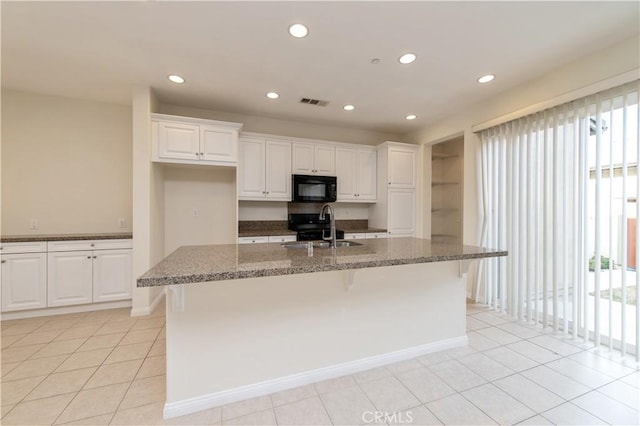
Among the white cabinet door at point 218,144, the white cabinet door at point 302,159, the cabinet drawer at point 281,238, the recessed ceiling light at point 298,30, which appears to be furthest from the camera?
the white cabinet door at point 302,159

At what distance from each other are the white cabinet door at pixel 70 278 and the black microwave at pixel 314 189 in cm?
264

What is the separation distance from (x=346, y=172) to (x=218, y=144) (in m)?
2.00

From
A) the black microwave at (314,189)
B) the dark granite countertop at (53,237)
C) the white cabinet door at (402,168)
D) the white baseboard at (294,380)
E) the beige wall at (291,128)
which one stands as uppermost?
the beige wall at (291,128)

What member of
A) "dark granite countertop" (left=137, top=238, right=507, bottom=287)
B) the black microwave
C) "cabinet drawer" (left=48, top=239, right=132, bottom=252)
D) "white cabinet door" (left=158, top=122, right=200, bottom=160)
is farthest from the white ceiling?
"cabinet drawer" (left=48, top=239, right=132, bottom=252)

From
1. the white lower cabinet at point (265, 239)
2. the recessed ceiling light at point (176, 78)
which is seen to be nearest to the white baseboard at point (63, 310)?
the white lower cabinet at point (265, 239)

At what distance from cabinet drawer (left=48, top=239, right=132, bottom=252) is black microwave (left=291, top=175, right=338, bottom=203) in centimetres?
223

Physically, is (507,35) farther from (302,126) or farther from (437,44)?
(302,126)

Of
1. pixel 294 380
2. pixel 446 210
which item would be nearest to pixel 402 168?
pixel 446 210

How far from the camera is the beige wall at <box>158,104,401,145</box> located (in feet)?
11.9

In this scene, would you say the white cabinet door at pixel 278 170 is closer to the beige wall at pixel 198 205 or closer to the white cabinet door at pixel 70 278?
the beige wall at pixel 198 205

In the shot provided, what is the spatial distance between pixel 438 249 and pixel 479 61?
1.85 meters

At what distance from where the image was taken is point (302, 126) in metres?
4.28

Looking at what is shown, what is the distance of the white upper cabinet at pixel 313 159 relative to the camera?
3969 millimetres

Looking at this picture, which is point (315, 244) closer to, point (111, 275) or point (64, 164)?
point (111, 275)
